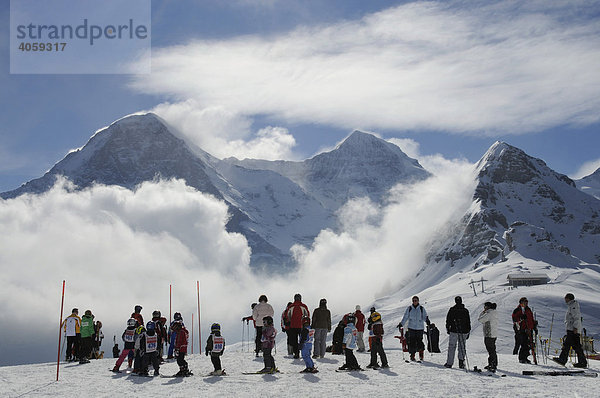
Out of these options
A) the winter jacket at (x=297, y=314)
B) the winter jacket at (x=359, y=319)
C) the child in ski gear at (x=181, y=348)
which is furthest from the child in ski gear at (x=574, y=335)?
the child in ski gear at (x=181, y=348)

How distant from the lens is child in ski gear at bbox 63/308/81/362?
26.8 m

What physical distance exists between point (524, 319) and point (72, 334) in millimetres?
18896

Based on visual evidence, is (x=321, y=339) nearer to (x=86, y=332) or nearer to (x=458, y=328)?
(x=458, y=328)

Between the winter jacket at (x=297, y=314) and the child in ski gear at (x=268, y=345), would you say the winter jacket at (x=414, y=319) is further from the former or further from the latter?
the child in ski gear at (x=268, y=345)

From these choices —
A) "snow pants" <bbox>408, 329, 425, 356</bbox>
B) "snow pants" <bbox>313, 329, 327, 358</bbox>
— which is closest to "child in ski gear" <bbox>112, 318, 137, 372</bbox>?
"snow pants" <bbox>313, 329, 327, 358</bbox>

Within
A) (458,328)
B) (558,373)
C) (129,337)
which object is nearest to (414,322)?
(458,328)

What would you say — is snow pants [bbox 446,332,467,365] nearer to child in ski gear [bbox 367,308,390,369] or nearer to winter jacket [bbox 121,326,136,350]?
child in ski gear [bbox 367,308,390,369]

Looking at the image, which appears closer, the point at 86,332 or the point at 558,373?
the point at 558,373

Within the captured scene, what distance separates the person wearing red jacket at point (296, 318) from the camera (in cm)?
2452

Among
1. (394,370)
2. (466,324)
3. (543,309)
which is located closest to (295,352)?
(394,370)

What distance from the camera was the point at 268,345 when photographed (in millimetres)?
20750

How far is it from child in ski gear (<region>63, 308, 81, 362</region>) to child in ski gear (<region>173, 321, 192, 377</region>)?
6.64 m

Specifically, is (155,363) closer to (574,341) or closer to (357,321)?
(357,321)

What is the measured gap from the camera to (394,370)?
20953 millimetres
